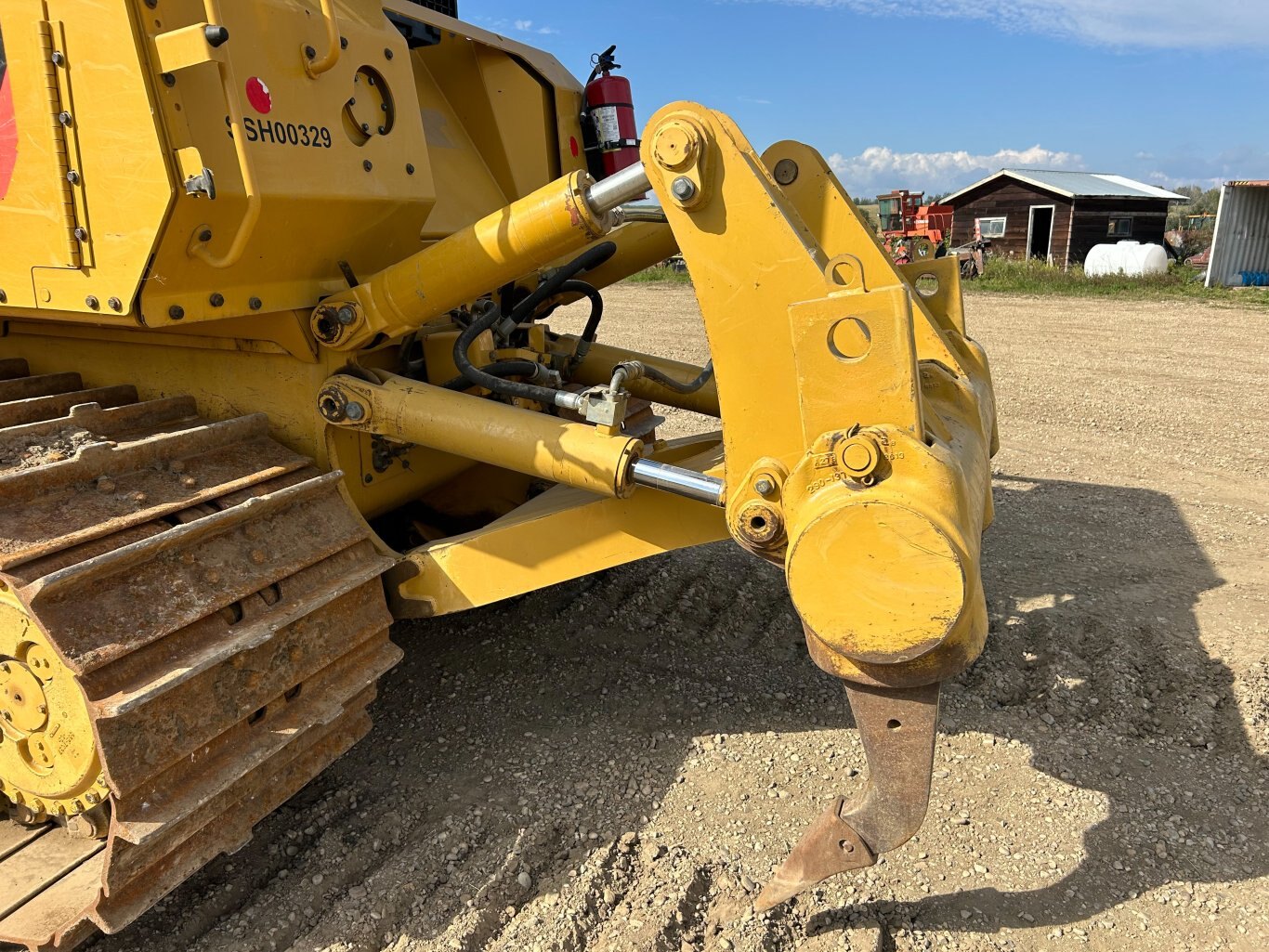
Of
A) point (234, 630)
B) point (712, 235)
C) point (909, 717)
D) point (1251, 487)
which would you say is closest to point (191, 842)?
point (234, 630)

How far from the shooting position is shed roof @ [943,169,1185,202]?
20641 millimetres

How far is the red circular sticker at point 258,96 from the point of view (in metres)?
2.21

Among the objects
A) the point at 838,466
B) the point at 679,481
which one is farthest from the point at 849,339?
the point at 679,481

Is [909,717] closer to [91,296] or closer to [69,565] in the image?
[69,565]

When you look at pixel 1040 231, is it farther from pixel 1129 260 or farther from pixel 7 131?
pixel 7 131

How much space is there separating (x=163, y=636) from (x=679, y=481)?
1.28m

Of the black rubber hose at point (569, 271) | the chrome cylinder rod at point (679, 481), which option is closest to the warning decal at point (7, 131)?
the black rubber hose at point (569, 271)

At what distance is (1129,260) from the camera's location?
18.2m

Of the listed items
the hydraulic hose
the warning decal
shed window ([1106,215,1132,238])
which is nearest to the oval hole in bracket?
the hydraulic hose

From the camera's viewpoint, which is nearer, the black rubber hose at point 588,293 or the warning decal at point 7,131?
the warning decal at point 7,131

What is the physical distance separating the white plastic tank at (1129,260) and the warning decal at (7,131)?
1905 centimetres

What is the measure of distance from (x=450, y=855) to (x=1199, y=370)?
8.64m

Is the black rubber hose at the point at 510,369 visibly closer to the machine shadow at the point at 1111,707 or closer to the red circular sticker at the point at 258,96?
the red circular sticker at the point at 258,96

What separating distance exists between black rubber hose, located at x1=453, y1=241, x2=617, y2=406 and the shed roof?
20762mm
